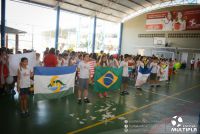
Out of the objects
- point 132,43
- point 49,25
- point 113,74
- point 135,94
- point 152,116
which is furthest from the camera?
point 132,43

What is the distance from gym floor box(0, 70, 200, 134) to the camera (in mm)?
4554

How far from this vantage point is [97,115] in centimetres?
552

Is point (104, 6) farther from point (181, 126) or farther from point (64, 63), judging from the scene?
point (181, 126)

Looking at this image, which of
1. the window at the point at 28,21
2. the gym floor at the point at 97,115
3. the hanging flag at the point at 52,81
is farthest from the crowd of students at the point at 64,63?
the window at the point at 28,21

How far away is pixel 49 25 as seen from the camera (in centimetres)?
2070

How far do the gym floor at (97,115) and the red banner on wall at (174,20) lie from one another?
20425 mm

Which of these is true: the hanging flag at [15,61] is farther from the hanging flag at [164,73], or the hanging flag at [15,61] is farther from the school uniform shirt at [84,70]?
the hanging flag at [164,73]

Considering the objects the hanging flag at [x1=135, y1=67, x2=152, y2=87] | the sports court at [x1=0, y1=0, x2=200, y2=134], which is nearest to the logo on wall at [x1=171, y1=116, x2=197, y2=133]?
the sports court at [x1=0, y1=0, x2=200, y2=134]

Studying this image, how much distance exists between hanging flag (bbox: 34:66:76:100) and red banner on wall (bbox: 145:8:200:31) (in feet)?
76.8

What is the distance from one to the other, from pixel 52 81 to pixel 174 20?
25.1 metres

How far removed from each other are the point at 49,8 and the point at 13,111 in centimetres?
1608

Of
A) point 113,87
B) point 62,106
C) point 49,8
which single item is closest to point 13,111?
point 62,106

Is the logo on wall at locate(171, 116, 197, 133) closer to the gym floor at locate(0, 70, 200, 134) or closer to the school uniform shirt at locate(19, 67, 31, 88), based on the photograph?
the gym floor at locate(0, 70, 200, 134)

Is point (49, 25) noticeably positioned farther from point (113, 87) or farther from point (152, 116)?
point (152, 116)
